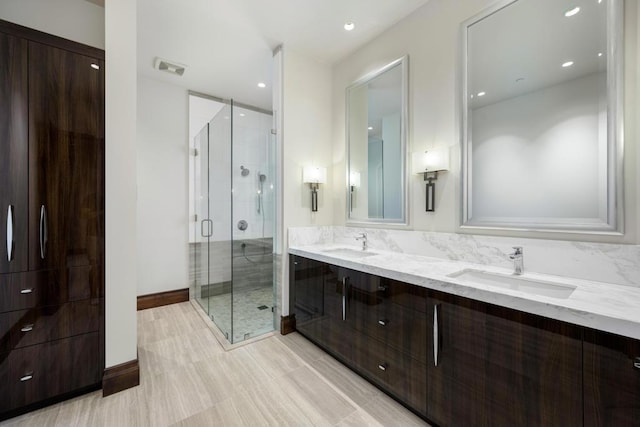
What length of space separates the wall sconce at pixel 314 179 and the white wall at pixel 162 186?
1878 mm

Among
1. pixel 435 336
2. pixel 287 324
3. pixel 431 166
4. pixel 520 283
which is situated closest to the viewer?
pixel 435 336

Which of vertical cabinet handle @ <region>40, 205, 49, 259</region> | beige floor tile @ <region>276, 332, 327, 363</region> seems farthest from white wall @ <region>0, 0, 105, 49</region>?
beige floor tile @ <region>276, 332, 327, 363</region>

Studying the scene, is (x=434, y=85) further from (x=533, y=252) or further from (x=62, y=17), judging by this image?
(x=62, y=17)

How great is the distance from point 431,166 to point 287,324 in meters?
2.08

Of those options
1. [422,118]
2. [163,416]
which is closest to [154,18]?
[422,118]

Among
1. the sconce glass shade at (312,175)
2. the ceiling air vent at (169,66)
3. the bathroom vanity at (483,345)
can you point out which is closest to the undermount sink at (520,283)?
the bathroom vanity at (483,345)

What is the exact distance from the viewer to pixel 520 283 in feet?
4.98

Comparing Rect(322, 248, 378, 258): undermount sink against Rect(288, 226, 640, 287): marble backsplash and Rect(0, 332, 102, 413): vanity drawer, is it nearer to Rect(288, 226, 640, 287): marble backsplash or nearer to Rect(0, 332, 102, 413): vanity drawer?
Rect(288, 226, 640, 287): marble backsplash

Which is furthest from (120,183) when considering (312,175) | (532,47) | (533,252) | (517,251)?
(532,47)

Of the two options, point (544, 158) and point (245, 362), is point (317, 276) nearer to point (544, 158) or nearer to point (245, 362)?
point (245, 362)

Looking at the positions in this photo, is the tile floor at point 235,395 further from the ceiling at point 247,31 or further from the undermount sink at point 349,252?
the ceiling at point 247,31

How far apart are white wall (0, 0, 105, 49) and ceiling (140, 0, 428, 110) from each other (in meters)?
0.40

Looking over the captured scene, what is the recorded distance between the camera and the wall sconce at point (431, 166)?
6.54ft

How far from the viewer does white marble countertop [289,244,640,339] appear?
3.08 feet
